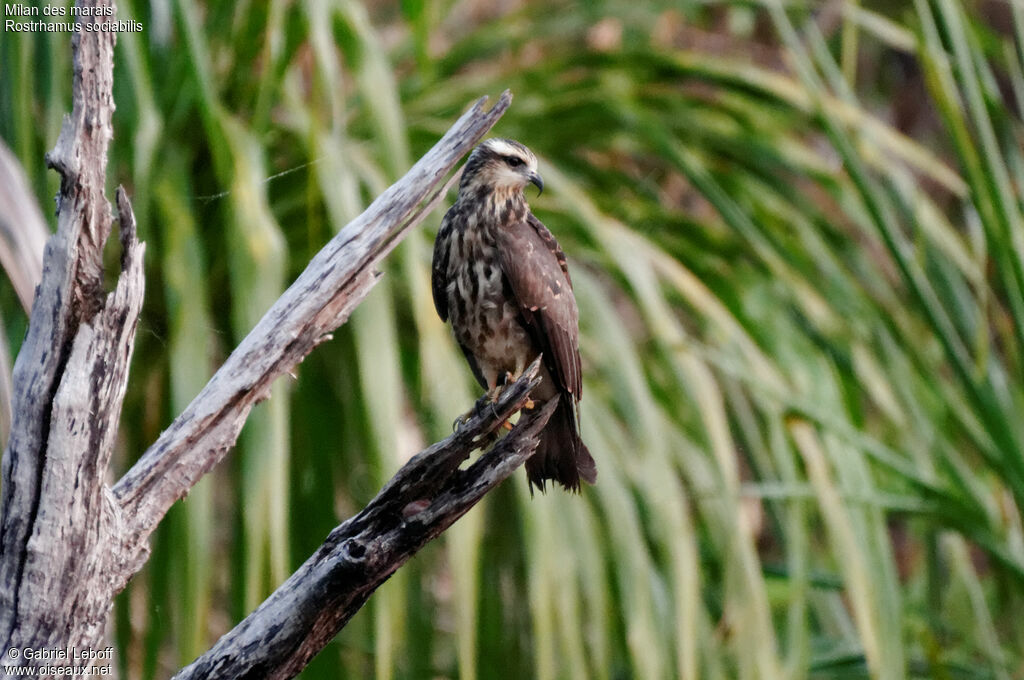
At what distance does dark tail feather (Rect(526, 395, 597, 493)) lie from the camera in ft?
4.90

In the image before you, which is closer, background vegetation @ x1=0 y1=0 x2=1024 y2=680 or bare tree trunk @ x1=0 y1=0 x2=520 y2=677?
bare tree trunk @ x1=0 y1=0 x2=520 y2=677

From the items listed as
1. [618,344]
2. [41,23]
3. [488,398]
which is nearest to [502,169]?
[488,398]

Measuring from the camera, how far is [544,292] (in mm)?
1638

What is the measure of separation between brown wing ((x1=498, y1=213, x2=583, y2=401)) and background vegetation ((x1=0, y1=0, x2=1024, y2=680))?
0.48 meters

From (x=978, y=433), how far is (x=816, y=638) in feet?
2.26

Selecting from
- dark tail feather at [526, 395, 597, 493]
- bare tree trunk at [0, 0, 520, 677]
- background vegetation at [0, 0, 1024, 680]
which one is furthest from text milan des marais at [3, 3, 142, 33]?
dark tail feather at [526, 395, 597, 493]

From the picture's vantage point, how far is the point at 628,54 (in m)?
3.16

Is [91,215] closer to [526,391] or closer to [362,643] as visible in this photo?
[526,391]

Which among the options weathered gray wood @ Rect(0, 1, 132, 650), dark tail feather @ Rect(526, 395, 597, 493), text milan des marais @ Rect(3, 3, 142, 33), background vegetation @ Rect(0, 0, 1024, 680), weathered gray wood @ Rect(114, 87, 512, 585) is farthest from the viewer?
background vegetation @ Rect(0, 0, 1024, 680)

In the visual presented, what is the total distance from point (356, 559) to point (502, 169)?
679 mm

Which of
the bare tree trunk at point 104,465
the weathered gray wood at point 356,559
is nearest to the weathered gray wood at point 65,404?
the bare tree trunk at point 104,465

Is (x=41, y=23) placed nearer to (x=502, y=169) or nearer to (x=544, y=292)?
(x=502, y=169)

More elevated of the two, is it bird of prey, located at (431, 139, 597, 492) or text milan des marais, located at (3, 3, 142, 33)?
text milan des marais, located at (3, 3, 142, 33)

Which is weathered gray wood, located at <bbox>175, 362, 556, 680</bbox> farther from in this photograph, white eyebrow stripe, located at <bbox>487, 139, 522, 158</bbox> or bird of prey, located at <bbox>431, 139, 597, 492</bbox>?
white eyebrow stripe, located at <bbox>487, 139, 522, 158</bbox>
